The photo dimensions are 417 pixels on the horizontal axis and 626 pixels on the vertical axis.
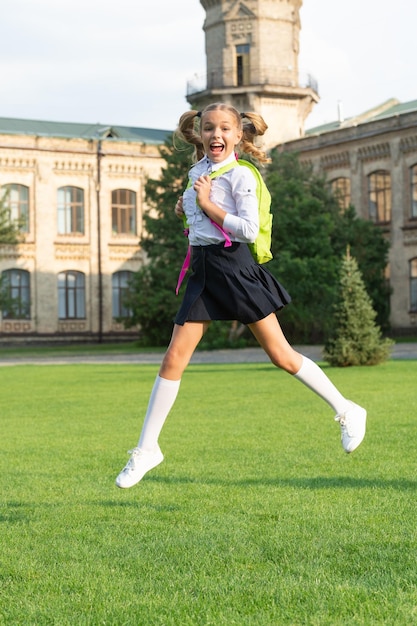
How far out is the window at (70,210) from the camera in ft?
192

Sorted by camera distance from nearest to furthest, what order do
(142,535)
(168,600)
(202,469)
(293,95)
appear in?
(168,600) → (142,535) → (202,469) → (293,95)

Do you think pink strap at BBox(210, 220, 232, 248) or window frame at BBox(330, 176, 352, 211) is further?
window frame at BBox(330, 176, 352, 211)

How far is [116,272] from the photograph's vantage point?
59.8m

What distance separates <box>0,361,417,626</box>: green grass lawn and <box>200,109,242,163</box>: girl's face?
2.13 m

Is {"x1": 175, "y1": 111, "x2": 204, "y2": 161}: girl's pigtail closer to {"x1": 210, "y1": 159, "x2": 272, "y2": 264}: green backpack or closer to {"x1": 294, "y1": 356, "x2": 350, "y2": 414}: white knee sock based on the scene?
{"x1": 210, "y1": 159, "x2": 272, "y2": 264}: green backpack

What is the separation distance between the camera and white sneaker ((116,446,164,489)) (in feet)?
19.4

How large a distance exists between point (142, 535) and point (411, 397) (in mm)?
11318

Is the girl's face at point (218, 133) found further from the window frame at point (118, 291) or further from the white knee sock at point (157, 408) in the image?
the window frame at point (118, 291)

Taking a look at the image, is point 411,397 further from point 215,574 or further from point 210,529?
point 215,574

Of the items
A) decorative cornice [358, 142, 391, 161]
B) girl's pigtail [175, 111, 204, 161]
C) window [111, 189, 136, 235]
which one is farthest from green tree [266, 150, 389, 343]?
girl's pigtail [175, 111, 204, 161]

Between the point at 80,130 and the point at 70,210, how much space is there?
19.4 feet

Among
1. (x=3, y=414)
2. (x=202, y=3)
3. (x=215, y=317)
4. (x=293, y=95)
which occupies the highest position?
(x=202, y=3)

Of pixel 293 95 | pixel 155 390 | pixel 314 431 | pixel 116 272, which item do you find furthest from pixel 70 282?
pixel 155 390

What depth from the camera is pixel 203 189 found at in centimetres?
593
